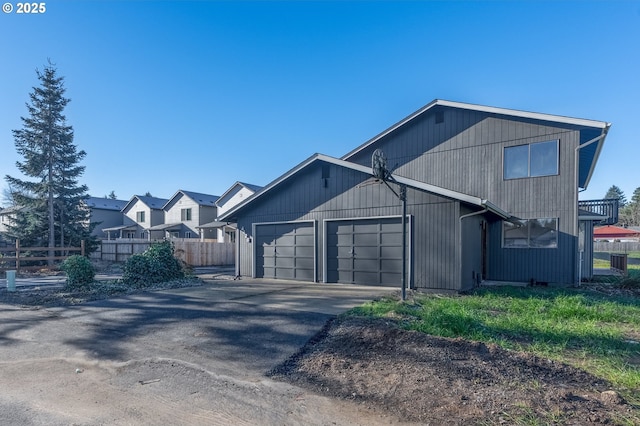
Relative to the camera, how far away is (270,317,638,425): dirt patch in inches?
107

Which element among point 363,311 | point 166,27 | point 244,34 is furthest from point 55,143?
point 363,311

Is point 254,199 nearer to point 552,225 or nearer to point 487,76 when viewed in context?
point 487,76

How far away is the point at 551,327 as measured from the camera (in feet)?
17.3

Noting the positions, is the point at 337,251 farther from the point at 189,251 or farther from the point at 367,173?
the point at 189,251

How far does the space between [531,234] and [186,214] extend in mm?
30631

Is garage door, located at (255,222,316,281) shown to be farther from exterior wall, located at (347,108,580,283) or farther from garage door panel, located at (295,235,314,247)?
exterior wall, located at (347,108,580,283)

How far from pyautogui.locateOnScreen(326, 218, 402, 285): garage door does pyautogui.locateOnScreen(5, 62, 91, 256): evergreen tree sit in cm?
1743

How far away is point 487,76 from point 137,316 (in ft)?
40.5

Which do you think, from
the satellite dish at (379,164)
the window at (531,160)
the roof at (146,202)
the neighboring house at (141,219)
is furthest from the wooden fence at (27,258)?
the window at (531,160)

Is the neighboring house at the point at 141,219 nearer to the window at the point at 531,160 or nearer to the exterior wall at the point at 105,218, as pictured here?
the exterior wall at the point at 105,218

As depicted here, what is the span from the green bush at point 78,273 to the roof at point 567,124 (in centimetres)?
1104

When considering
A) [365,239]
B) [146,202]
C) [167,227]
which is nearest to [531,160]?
[365,239]

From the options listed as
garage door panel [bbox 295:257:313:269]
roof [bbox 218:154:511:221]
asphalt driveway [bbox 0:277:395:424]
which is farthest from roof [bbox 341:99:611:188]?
asphalt driveway [bbox 0:277:395:424]

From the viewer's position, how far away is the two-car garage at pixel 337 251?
1013 centimetres
